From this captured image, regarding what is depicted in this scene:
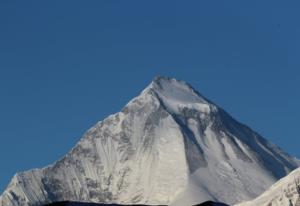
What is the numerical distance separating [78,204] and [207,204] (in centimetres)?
938

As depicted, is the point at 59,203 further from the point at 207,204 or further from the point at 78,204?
the point at 207,204

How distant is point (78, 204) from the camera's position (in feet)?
280

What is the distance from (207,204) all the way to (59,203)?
1077 cm

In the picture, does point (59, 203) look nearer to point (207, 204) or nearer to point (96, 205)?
point (96, 205)

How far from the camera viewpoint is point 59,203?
8481cm

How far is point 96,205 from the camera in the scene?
285 feet

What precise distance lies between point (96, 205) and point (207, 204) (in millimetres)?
8020

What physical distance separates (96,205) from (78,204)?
74.4 inches

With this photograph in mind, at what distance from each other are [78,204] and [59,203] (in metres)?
1.41

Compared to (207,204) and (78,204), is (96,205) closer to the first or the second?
(78,204)

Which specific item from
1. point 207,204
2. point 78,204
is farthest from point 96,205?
point 207,204

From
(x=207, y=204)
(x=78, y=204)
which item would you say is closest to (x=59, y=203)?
(x=78, y=204)
